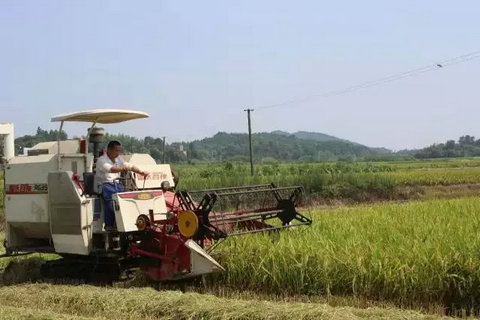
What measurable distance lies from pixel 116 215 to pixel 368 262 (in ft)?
11.2

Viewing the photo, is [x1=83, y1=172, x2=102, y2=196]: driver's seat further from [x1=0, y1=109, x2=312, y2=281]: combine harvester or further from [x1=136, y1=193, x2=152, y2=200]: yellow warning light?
[x1=136, y1=193, x2=152, y2=200]: yellow warning light

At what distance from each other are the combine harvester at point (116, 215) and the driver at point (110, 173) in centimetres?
13

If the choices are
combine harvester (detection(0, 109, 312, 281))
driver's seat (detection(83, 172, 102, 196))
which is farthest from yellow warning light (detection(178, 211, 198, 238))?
driver's seat (detection(83, 172, 102, 196))

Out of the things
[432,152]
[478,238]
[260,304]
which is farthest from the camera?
[432,152]

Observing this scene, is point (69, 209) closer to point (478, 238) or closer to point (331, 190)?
point (478, 238)

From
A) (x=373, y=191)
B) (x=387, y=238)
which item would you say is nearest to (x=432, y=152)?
(x=373, y=191)

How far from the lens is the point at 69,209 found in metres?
8.37

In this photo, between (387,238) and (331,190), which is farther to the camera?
(331,190)

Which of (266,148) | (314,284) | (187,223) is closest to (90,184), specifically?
(187,223)

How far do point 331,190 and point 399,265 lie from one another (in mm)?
21134

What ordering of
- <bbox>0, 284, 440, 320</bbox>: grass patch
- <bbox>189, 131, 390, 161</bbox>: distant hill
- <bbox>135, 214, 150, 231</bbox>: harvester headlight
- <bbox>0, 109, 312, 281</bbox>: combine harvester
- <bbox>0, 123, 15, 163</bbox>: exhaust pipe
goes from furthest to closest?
<bbox>189, 131, 390, 161</bbox>: distant hill → <bbox>0, 123, 15, 163</bbox>: exhaust pipe → <bbox>135, 214, 150, 231</bbox>: harvester headlight → <bbox>0, 109, 312, 281</bbox>: combine harvester → <bbox>0, 284, 440, 320</bbox>: grass patch

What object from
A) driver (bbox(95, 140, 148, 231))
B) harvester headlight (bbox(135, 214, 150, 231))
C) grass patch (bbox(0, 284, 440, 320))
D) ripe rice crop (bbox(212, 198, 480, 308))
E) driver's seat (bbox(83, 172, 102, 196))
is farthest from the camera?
driver's seat (bbox(83, 172, 102, 196))

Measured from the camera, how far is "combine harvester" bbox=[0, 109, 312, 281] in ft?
25.4

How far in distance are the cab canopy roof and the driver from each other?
0.53m
